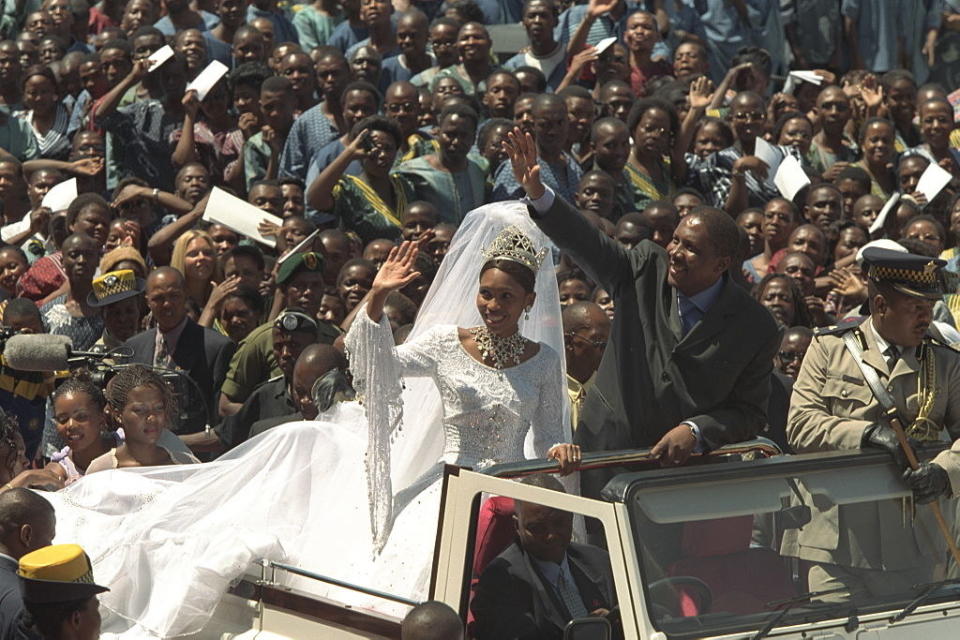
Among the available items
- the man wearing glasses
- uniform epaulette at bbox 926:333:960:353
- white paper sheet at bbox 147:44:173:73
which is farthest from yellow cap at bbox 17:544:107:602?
white paper sheet at bbox 147:44:173:73

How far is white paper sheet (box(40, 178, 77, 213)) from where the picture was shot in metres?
12.6

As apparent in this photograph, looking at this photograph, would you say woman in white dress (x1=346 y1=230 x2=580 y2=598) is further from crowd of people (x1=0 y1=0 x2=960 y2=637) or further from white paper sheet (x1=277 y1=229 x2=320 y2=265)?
white paper sheet (x1=277 y1=229 x2=320 y2=265)

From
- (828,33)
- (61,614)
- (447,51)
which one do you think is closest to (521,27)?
(447,51)

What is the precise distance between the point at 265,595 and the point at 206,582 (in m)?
0.32

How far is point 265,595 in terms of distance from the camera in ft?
20.8

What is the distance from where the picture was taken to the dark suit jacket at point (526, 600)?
5.33 meters

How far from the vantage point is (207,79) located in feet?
43.4

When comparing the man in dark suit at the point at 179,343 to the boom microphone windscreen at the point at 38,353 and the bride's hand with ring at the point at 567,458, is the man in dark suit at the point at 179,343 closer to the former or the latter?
the boom microphone windscreen at the point at 38,353

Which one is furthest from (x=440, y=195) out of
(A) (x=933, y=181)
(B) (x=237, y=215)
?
(A) (x=933, y=181)

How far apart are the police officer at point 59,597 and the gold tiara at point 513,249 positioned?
2520 mm

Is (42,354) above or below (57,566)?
below

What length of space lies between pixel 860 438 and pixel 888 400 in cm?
20

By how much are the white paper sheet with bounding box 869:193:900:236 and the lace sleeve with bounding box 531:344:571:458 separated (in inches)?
221

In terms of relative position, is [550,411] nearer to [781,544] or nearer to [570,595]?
[570,595]
